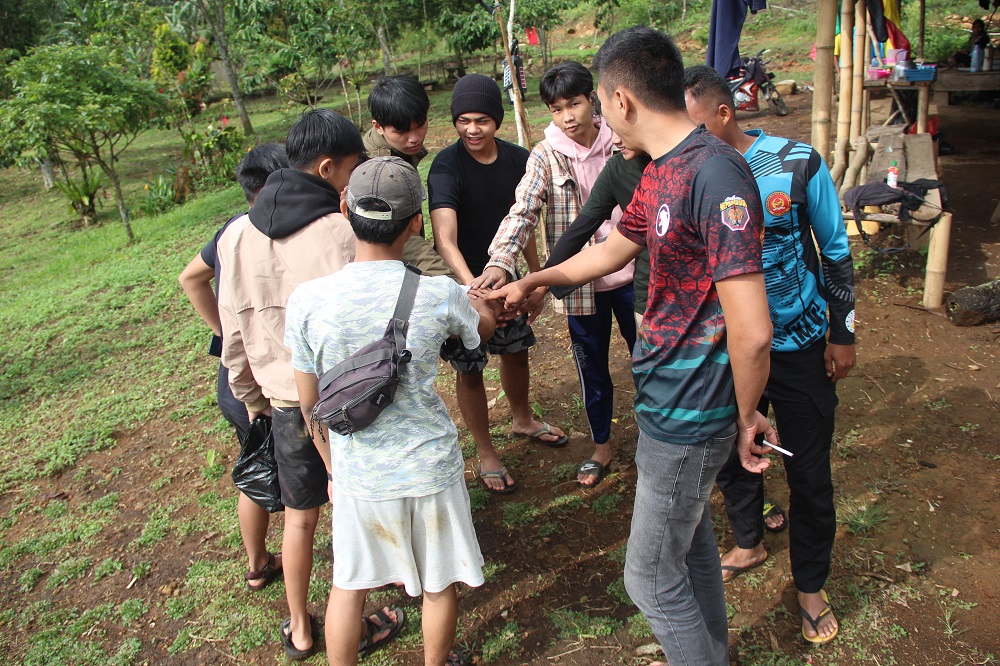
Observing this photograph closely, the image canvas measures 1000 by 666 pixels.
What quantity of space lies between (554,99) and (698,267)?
1.58 m

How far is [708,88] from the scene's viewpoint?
7.21 ft

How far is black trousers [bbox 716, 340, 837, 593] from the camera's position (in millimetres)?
2287

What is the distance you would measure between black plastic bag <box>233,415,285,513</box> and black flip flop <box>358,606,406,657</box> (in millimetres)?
581

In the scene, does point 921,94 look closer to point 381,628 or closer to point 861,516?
point 861,516

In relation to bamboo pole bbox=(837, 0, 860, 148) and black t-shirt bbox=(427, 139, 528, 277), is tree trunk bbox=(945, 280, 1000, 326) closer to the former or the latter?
bamboo pole bbox=(837, 0, 860, 148)

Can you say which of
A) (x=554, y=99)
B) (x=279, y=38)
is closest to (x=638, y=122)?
(x=554, y=99)

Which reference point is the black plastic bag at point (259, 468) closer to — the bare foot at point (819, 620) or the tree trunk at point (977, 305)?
the bare foot at point (819, 620)

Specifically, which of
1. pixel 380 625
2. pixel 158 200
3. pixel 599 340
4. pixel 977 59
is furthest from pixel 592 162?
pixel 158 200

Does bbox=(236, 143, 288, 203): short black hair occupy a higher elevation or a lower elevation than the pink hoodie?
higher

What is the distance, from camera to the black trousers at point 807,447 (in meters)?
2.29

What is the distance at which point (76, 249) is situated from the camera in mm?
9789

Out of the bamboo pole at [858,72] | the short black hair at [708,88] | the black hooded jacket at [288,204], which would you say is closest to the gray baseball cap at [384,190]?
the black hooded jacket at [288,204]

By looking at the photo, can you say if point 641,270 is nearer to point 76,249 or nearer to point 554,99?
point 554,99

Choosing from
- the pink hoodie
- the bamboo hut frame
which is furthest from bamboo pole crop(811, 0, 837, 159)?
the pink hoodie
